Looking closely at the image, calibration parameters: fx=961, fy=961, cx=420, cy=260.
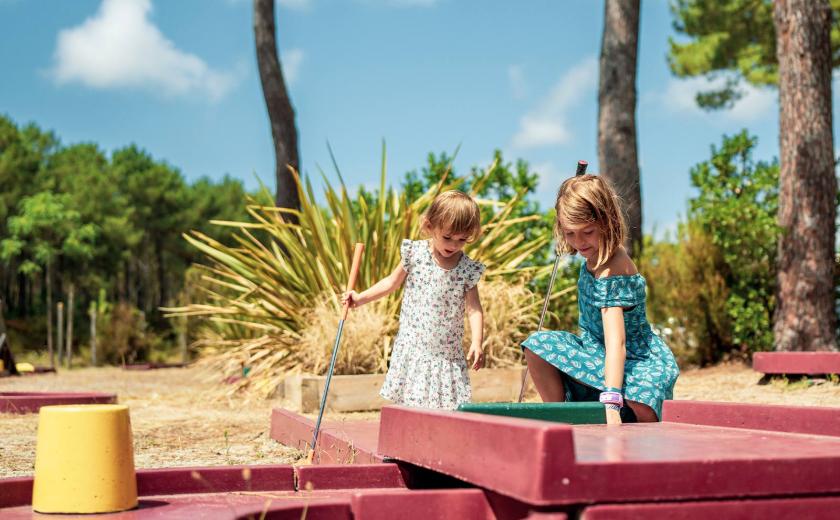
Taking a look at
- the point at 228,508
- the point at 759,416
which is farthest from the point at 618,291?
the point at 228,508

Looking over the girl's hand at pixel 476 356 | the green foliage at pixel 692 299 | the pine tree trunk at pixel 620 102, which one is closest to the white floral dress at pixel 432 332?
the girl's hand at pixel 476 356

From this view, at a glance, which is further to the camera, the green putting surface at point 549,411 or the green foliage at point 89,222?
the green foliage at point 89,222

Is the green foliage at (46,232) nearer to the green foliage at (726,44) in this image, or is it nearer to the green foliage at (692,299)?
the green foliage at (726,44)

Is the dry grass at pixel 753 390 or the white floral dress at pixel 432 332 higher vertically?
the white floral dress at pixel 432 332

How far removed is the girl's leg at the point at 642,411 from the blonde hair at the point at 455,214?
1.31 meters

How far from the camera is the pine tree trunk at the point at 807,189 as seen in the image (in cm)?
886

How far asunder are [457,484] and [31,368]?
12584 millimetres

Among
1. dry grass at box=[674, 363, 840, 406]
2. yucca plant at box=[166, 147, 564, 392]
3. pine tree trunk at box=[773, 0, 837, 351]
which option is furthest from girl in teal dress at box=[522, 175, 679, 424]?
pine tree trunk at box=[773, 0, 837, 351]

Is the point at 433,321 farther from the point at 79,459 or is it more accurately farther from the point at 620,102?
the point at 620,102

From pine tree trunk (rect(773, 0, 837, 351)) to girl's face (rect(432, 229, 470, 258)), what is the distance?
5146 millimetres

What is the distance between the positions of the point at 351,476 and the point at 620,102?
8.44 metres

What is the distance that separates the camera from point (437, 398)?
4.88 metres

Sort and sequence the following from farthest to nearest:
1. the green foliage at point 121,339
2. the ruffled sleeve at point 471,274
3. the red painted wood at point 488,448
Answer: the green foliage at point 121,339
the ruffled sleeve at point 471,274
the red painted wood at point 488,448

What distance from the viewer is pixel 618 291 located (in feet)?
12.6
